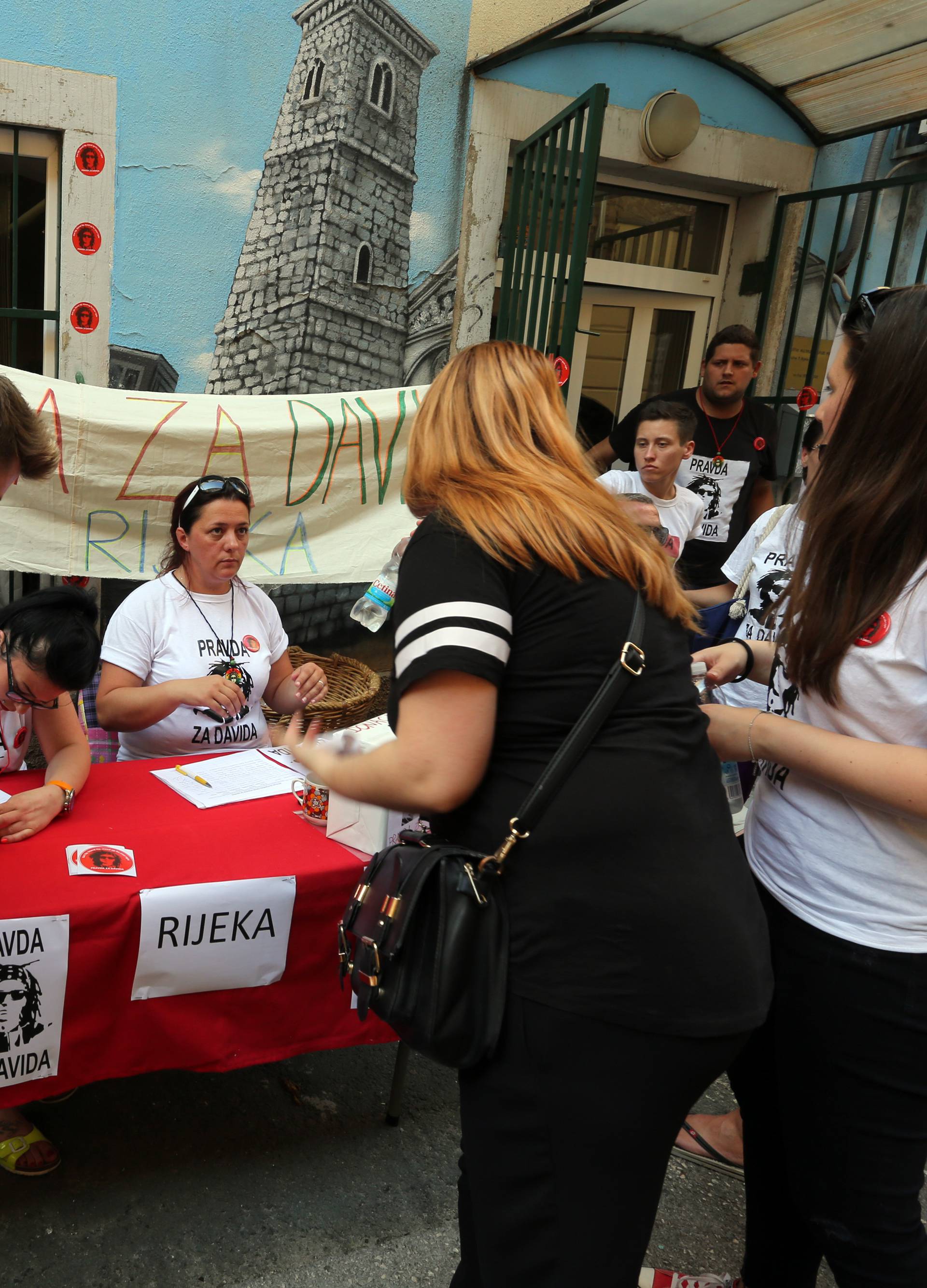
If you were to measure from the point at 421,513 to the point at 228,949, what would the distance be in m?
1.02

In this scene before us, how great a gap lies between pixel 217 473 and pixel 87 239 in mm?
1248

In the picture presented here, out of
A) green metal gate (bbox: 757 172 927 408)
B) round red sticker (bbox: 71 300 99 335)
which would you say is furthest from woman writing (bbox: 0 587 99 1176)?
green metal gate (bbox: 757 172 927 408)

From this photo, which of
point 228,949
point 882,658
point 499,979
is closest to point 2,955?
point 228,949

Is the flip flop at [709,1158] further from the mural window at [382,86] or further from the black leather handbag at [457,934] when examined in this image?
the mural window at [382,86]

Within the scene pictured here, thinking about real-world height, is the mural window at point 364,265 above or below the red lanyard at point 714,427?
above

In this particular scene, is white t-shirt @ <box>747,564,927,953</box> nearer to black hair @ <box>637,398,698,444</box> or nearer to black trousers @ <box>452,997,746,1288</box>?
black trousers @ <box>452,997,746,1288</box>

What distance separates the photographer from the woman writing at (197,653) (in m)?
2.63

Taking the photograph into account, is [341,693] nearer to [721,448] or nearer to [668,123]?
[721,448]

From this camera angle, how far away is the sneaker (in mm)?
1814

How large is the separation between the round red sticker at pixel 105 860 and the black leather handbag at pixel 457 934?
802mm

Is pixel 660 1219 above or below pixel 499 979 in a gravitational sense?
below

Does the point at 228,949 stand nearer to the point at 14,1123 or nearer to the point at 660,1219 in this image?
the point at 14,1123

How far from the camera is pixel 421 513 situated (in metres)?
1.30

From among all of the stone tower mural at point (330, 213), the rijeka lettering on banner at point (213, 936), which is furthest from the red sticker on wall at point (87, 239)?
the rijeka lettering on banner at point (213, 936)
